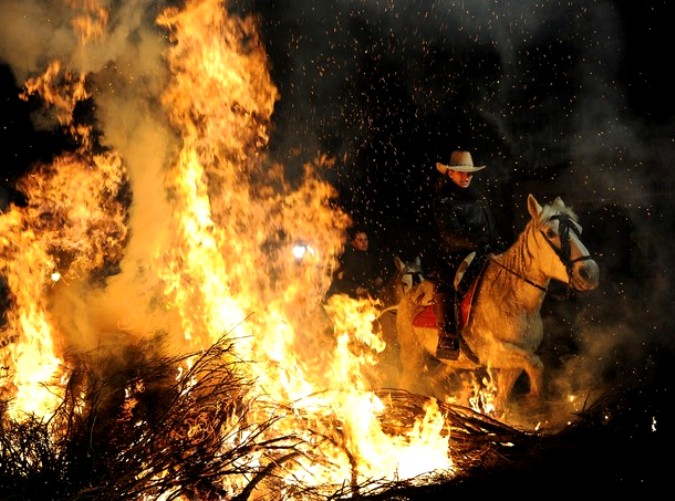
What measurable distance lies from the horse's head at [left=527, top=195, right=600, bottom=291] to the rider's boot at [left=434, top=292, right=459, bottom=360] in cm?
142

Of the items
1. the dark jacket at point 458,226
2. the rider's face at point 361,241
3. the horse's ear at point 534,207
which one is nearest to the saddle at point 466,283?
the dark jacket at point 458,226

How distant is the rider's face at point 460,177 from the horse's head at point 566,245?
101 cm

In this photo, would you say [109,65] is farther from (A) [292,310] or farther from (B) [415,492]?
(B) [415,492]

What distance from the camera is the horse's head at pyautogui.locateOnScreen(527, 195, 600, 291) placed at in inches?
222

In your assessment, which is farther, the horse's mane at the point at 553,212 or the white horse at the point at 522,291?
the horse's mane at the point at 553,212

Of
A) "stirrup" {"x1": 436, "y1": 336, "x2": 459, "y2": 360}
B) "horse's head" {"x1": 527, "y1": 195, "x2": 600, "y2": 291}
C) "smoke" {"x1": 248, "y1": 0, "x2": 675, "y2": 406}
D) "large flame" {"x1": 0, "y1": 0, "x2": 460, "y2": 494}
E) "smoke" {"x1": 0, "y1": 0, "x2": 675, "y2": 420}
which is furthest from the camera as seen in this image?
"smoke" {"x1": 248, "y1": 0, "x2": 675, "y2": 406}

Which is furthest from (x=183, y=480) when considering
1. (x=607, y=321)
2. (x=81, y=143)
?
(x=607, y=321)

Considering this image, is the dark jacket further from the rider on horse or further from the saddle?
the saddle

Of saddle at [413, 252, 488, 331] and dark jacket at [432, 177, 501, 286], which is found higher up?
dark jacket at [432, 177, 501, 286]

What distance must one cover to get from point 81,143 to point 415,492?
641 centimetres

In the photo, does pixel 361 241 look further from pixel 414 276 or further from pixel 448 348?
pixel 448 348

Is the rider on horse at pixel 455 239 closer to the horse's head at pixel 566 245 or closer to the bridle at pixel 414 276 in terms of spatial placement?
the horse's head at pixel 566 245

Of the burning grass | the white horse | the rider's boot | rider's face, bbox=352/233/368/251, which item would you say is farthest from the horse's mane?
rider's face, bbox=352/233/368/251

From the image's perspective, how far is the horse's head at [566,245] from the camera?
18.5 feet
